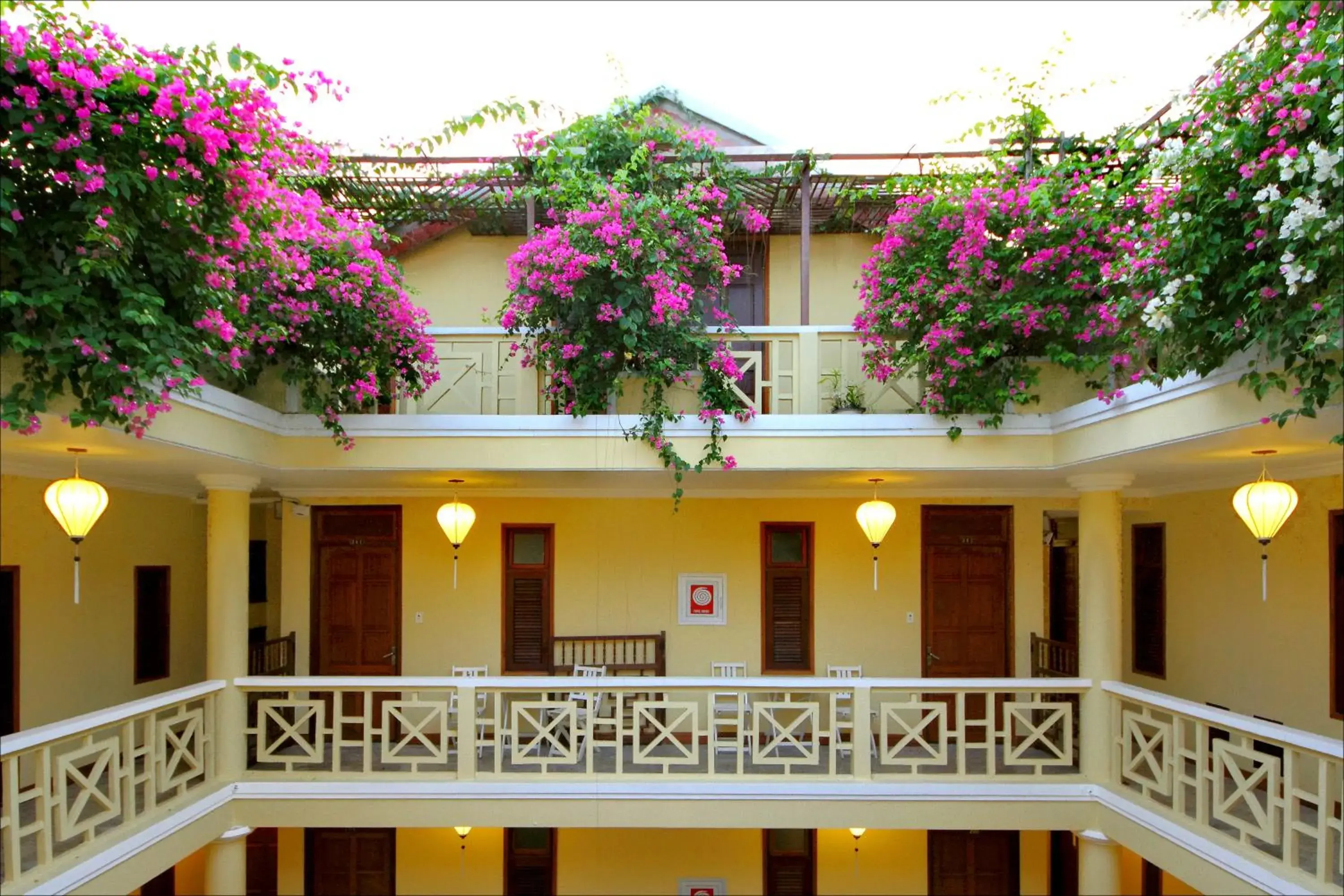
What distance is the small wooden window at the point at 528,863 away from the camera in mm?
9258

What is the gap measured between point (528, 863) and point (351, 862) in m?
1.89

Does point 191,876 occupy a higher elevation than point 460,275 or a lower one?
lower

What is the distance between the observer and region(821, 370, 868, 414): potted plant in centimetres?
738

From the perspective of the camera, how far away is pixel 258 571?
11.2m

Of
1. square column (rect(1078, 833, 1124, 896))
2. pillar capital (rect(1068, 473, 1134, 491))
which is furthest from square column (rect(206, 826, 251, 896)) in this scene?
pillar capital (rect(1068, 473, 1134, 491))

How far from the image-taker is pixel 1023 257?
6.93m

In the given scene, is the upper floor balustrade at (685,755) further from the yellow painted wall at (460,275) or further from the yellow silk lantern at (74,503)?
the yellow painted wall at (460,275)

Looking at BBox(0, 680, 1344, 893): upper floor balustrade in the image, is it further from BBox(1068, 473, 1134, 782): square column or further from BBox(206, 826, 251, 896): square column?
A: BBox(206, 826, 251, 896): square column

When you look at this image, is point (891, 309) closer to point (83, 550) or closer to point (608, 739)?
point (608, 739)

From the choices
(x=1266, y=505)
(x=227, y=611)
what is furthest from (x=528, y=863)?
(x=1266, y=505)

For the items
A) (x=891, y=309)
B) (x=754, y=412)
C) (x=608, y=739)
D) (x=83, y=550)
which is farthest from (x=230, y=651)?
(x=891, y=309)

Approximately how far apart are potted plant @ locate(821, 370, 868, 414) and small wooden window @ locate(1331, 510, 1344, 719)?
377 cm

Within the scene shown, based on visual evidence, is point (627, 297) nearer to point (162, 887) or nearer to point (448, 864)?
point (448, 864)

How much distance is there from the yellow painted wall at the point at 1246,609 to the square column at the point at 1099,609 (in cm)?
108
